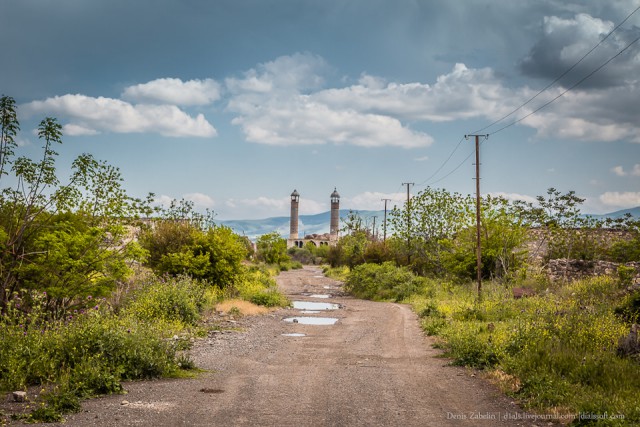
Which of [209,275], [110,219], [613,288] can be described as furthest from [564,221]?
[110,219]

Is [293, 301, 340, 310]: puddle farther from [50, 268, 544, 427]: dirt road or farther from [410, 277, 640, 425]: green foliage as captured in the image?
[50, 268, 544, 427]: dirt road

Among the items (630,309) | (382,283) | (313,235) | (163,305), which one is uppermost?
(313,235)

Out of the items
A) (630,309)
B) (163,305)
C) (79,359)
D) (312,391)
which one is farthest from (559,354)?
(163,305)

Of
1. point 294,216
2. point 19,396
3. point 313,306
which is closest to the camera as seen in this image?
point 19,396

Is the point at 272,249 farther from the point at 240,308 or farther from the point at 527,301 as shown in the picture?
the point at 527,301

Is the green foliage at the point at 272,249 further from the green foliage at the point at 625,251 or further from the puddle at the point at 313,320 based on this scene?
the puddle at the point at 313,320

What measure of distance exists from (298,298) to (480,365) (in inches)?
881

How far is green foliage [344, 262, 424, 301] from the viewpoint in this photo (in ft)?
112

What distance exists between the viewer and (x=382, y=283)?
120ft

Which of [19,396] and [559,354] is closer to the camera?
[19,396]

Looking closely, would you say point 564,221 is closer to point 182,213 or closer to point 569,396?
point 569,396

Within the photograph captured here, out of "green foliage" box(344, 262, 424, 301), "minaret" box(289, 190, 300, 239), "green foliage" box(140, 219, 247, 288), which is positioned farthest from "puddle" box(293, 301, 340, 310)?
"minaret" box(289, 190, 300, 239)

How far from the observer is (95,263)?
1504 cm

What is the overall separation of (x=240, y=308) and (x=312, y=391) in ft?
46.6
